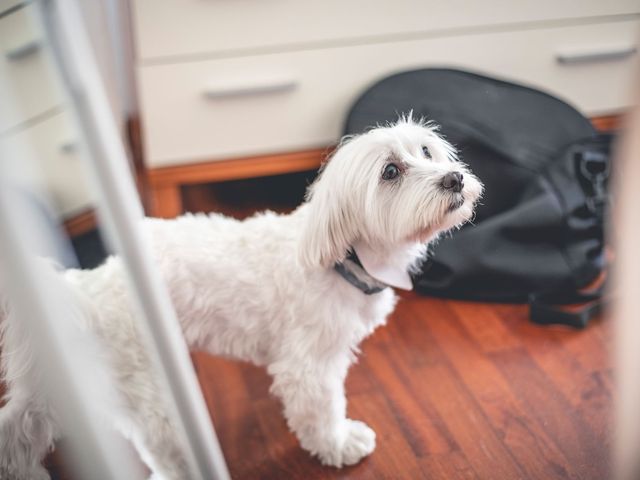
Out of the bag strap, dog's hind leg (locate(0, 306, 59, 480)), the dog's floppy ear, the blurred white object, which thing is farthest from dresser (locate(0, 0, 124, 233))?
the bag strap

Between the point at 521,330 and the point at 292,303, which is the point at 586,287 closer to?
the point at 521,330

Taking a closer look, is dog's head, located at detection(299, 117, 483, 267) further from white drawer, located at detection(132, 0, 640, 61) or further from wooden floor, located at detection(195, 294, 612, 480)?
white drawer, located at detection(132, 0, 640, 61)

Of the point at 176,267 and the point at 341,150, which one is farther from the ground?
the point at 341,150

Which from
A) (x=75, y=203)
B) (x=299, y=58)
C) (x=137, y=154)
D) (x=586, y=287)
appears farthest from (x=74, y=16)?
(x=137, y=154)

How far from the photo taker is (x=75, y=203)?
0.61 metres

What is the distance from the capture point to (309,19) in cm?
139

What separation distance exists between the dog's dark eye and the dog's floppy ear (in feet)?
0.19

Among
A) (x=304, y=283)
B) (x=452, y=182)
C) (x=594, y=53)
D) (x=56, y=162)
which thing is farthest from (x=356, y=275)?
(x=594, y=53)

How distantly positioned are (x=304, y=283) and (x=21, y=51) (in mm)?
538

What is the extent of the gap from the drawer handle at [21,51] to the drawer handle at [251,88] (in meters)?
0.88

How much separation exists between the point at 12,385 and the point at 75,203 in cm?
23

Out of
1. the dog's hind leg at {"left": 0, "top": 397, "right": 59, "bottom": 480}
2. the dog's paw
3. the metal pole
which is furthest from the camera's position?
the dog's paw

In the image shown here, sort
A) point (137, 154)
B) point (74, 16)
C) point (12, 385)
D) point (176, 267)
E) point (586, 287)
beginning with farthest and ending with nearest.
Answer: point (137, 154) < point (586, 287) < point (176, 267) < point (12, 385) < point (74, 16)

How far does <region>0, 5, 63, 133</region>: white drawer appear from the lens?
0.51 meters
